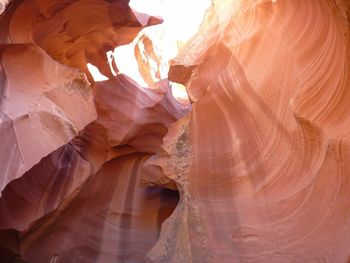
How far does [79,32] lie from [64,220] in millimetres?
2595

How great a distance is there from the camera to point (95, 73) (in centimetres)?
744

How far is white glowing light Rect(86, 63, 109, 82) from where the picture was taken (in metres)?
7.38

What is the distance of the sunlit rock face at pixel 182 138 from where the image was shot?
4395 millimetres

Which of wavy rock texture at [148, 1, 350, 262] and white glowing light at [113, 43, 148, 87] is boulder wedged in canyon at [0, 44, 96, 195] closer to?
wavy rock texture at [148, 1, 350, 262]

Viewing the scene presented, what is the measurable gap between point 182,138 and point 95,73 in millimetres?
2280

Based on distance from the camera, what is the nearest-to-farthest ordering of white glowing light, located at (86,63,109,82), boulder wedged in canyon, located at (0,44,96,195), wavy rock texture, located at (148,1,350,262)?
wavy rock texture, located at (148,1,350,262)
boulder wedged in canyon, located at (0,44,96,195)
white glowing light, located at (86,63,109,82)

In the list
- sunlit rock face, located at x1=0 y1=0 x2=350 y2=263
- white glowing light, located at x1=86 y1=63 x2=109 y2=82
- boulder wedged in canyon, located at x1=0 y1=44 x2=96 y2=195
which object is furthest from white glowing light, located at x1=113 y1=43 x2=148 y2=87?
boulder wedged in canyon, located at x1=0 y1=44 x2=96 y2=195

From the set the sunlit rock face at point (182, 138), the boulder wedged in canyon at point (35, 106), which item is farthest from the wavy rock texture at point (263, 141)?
the boulder wedged in canyon at point (35, 106)

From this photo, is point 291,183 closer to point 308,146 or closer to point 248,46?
point 308,146

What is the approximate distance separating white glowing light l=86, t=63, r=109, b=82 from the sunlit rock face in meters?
0.02

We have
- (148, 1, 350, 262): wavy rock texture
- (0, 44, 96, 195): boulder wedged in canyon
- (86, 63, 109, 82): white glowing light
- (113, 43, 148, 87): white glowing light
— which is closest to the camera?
(148, 1, 350, 262): wavy rock texture

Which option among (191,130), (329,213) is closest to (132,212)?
(191,130)

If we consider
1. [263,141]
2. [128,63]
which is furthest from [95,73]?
[263,141]

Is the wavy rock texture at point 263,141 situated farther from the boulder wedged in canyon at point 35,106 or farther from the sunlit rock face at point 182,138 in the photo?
the boulder wedged in canyon at point 35,106
